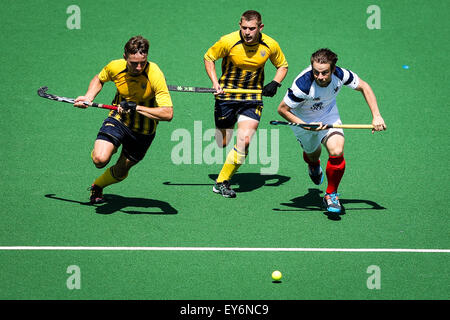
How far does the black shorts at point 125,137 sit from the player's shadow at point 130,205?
0.47m

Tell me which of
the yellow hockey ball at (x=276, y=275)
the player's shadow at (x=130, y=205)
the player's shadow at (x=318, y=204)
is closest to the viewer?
the yellow hockey ball at (x=276, y=275)

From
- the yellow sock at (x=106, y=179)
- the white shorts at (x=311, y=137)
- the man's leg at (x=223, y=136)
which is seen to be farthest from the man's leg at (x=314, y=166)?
the yellow sock at (x=106, y=179)

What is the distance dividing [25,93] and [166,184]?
3.20m

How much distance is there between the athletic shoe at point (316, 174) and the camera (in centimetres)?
806

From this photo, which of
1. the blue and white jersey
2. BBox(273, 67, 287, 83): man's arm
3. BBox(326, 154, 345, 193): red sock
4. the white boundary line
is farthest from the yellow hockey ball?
BBox(273, 67, 287, 83): man's arm

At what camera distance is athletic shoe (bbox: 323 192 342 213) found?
23.4 feet

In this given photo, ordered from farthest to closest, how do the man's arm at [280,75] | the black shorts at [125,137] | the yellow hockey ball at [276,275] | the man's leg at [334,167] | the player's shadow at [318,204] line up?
the man's arm at [280,75] < the player's shadow at [318,204] < the man's leg at [334,167] < the black shorts at [125,137] < the yellow hockey ball at [276,275]

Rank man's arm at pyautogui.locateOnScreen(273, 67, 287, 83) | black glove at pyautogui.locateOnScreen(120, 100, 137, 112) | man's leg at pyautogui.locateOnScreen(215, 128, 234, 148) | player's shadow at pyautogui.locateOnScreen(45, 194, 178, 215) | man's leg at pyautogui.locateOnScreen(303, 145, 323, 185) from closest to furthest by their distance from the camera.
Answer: black glove at pyautogui.locateOnScreen(120, 100, 137, 112), player's shadow at pyautogui.locateOnScreen(45, 194, 178, 215), man's leg at pyautogui.locateOnScreen(303, 145, 323, 185), man's arm at pyautogui.locateOnScreen(273, 67, 287, 83), man's leg at pyautogui.locateOnScreen(215, 128, 234, 148)

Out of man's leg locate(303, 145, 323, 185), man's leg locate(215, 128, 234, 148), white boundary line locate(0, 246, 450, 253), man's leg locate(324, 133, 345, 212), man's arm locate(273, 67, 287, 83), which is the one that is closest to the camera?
white boundary line locate(0, 246, 450, 253)

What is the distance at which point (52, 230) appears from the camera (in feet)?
22.3

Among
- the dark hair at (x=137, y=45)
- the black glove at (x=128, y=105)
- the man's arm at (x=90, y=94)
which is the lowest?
the black glove at (x=128, y=105)

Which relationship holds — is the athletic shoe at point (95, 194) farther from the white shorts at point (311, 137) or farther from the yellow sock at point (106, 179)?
the white shorts at point (311, 137)

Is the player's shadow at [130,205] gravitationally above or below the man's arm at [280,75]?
below

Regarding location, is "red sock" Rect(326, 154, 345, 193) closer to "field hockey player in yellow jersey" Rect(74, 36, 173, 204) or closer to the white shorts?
the white shorts
